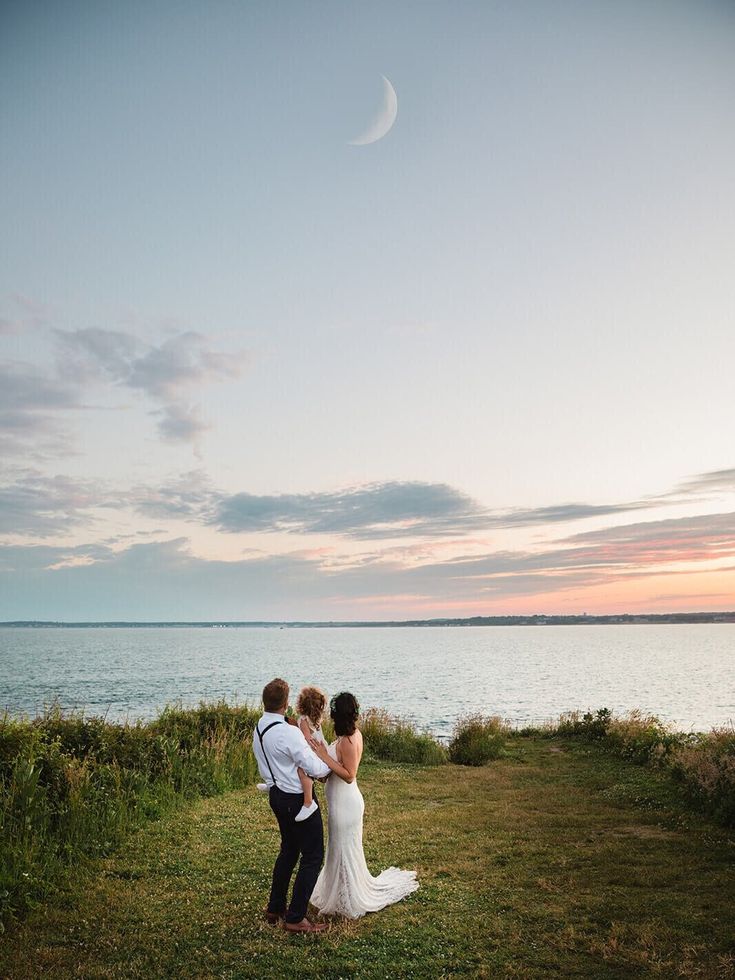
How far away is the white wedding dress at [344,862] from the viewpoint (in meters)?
7.52

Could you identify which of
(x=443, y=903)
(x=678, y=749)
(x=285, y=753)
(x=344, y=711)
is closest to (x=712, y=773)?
(x=678, y=749)

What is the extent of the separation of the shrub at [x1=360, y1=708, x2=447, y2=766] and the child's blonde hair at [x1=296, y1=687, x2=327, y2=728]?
12092 millimetres

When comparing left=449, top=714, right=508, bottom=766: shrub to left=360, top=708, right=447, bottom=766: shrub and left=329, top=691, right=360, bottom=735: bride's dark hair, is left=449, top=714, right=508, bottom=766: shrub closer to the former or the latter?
left=360, top=708, right=447, bottom=766: shrub

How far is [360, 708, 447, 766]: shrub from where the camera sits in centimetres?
1867

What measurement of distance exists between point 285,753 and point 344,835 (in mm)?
1478

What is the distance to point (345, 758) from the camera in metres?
7.33

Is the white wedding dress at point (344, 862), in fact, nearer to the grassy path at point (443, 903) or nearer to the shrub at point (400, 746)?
the grassy path at point (443, 903)

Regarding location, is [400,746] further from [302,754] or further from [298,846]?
[302,754]

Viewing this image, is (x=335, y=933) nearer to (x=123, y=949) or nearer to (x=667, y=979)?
(x=123, y=949)

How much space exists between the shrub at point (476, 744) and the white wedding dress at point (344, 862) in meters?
11.4

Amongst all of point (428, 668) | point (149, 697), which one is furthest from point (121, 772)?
point (428, 668)

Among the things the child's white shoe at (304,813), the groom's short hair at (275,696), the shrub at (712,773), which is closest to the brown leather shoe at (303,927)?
the child's white shoe at (304,813)

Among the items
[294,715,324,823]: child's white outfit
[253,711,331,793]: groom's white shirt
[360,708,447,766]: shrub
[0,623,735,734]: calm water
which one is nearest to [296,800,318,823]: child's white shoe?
[294,715,324,823]: child's white outfit

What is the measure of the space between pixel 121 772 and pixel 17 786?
2455 mm
